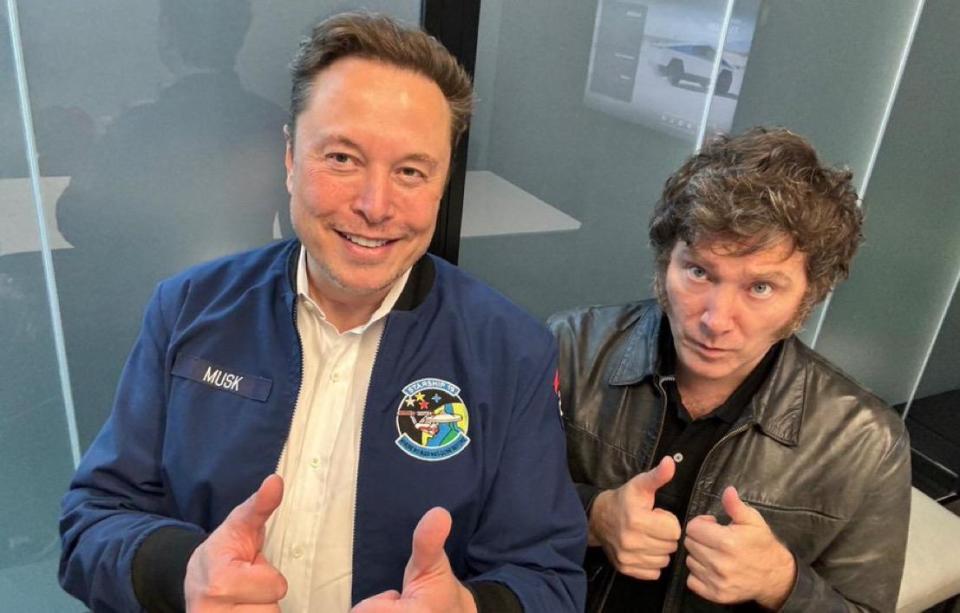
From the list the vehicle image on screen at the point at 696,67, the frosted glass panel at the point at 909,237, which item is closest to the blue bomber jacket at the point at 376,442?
the vehicle image on screen at the point at 696,67

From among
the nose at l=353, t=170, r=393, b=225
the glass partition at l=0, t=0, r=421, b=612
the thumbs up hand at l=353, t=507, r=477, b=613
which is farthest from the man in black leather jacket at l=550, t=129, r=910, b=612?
the glass partition at l=0, t=0, r=421, b=612

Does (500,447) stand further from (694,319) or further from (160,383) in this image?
(160,383)

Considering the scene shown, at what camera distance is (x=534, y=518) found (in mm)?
1061

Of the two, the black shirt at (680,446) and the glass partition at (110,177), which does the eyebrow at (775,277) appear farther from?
the glass partition at (110,177)

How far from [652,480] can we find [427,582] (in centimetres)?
44

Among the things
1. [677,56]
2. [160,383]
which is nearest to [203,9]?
[160,383]

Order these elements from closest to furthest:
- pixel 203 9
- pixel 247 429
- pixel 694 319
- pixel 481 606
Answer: pixel 481 606
pixel 247 429
pixel 694 319
pixel 203 9

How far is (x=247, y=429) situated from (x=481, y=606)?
430mm

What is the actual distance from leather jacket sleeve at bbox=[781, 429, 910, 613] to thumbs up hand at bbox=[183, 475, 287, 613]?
94 centimetres

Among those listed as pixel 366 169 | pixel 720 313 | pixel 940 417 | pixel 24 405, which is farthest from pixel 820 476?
pixel 940 417

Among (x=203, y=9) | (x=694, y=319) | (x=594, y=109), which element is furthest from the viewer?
(x=594, y=109)

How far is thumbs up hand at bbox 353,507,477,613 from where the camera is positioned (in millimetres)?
811

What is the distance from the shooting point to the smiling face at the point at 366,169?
0.98 meters

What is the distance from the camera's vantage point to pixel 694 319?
3.92 ft
